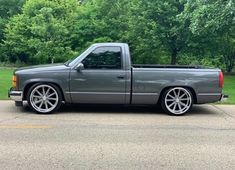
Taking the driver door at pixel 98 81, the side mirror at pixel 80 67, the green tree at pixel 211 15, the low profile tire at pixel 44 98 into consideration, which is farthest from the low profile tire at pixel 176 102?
the green tree at pixel 211 15

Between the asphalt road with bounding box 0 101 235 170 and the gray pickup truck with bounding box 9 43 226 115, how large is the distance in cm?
34

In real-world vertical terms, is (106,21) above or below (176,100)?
above

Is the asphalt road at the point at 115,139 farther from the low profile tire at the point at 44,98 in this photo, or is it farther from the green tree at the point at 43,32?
the green tree at the point at 43,32

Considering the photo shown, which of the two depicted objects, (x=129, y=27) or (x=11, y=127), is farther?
(x=129, y=27)

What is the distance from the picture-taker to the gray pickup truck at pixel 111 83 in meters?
9.70

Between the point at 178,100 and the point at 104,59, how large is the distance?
2032 mm

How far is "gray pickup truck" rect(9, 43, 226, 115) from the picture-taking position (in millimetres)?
9703

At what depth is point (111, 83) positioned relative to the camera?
32.2ft

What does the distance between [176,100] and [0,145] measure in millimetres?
4819

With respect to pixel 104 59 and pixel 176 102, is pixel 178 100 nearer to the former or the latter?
pixel 176 102

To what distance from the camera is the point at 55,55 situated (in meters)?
30.5

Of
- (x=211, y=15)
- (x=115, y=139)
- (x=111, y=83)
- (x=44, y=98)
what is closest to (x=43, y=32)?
(x=211, y=15)

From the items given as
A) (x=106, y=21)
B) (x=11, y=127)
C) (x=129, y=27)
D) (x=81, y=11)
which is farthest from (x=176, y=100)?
(x=81, y=11)

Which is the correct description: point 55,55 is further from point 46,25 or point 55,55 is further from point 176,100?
point 176,100
